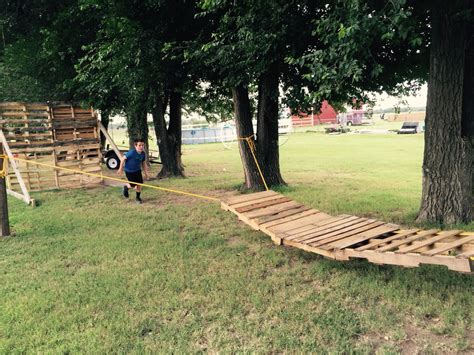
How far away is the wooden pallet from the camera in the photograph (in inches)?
147

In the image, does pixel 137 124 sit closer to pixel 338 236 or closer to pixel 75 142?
pixel 75 142

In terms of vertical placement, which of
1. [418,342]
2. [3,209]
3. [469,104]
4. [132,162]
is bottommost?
[418,342]

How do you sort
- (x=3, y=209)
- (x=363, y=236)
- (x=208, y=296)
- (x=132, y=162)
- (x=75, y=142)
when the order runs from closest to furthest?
(x=208, y=296), (x=363, y=236), (x=3, y=209), (x=132, y=162), (x=75, y=142)

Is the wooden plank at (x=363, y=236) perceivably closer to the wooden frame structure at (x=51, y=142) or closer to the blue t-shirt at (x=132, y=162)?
the blue t-shirt at (x=132, y=162)

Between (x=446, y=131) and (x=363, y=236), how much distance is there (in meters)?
2.70

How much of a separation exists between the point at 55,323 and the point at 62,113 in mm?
10454

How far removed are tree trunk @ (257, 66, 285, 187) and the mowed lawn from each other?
3.56 meters

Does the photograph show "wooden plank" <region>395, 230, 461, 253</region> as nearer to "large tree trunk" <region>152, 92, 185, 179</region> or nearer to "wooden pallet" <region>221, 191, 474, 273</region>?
"wooden pallet" <region>221, 191, 474, 273</region>


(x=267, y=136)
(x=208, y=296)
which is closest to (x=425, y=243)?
(x=208, y=296)

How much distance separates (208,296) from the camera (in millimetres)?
4293

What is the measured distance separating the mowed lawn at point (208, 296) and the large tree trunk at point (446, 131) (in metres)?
0.52

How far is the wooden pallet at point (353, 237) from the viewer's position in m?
3.75

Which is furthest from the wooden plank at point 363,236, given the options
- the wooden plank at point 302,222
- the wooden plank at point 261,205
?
the wooden plank at point 261,205

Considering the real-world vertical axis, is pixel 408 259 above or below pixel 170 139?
below
